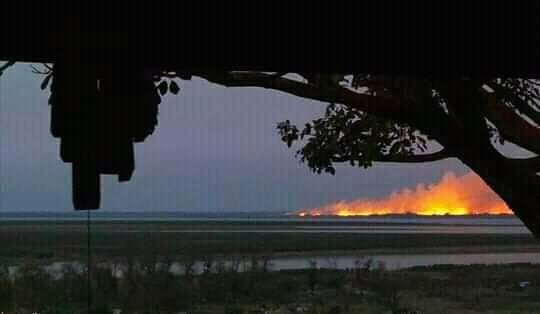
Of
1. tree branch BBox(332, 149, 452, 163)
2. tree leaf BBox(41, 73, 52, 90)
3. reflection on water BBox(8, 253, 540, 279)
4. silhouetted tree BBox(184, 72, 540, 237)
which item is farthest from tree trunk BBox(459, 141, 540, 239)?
reflection on water BBox(8, 253, 540, 279)

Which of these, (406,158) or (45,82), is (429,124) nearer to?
(406,158)

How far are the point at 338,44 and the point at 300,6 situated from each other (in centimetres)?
11

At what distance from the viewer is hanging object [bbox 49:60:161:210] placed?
1583 millimetres

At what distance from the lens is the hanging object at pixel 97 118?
5.19ft

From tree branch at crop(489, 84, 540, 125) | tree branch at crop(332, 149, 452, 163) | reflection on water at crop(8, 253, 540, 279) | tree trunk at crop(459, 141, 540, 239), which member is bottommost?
reflection on water at crop(8, 253, 540, 279)

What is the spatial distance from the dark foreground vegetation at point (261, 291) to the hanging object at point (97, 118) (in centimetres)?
1110

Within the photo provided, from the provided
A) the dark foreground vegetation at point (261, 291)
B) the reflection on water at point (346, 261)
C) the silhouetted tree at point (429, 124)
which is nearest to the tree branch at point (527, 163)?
the silhouetted tree at point (429, 124)

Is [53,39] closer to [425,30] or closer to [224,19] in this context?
[224,19]

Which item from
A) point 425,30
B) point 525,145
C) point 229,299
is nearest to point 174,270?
point 229,299

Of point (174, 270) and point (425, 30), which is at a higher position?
point (425, 30)

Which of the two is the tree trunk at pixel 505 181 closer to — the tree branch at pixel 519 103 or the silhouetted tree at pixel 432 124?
the silhouetted tree at pixel 432 124

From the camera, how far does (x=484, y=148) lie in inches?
154

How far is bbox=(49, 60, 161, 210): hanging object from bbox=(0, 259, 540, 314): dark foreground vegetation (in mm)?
11099

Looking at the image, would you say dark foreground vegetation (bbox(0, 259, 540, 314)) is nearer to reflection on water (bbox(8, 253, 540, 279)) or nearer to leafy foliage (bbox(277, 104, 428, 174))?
reflection on water (bbox(8, 253, 540, 279))
